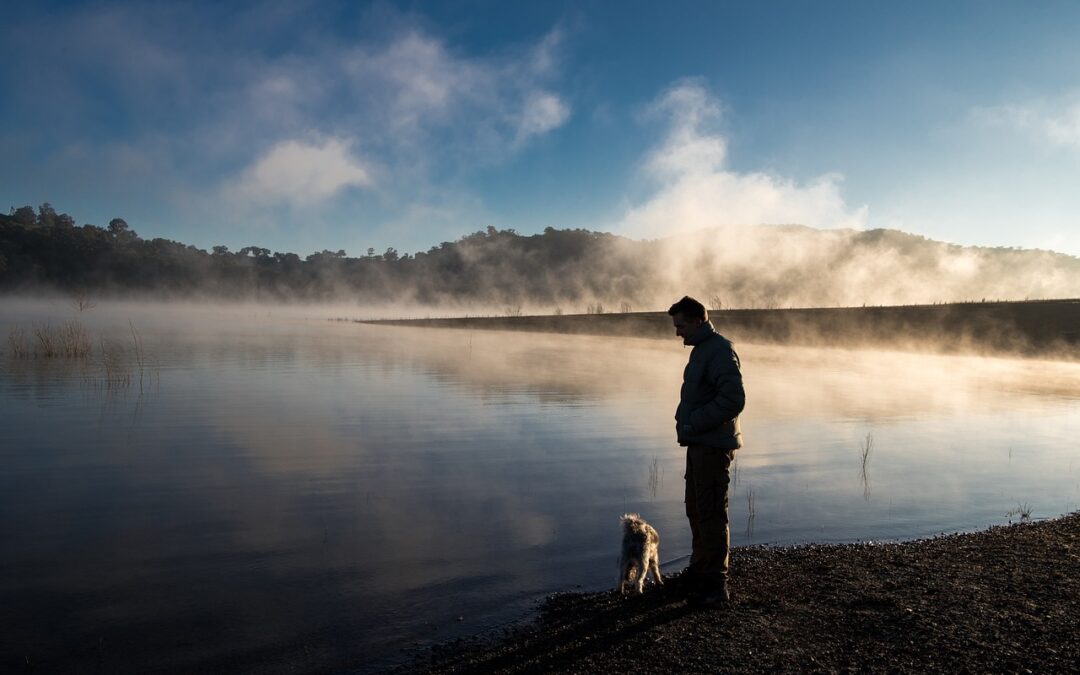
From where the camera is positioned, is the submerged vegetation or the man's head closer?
the man's head

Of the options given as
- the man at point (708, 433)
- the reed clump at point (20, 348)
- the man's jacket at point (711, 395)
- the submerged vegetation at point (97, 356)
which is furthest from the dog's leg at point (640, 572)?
the reed clump at point (20, 348)

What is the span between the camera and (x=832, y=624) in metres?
5.36

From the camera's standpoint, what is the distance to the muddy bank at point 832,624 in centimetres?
479

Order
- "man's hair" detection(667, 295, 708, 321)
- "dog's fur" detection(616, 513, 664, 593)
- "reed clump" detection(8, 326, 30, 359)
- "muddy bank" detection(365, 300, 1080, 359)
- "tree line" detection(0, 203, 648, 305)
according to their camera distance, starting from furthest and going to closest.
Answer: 1. "tree line" detection(0, 203, 648, 305)
2. "muddy bank" detection(365, 300, 1080, 359)
3. "reed clump" detection(8, 326, 30, 359)
4. "dog's fur" detection(616, 513, 664, 593)
5. "man's hair" detection(667, 295, 708, 321)

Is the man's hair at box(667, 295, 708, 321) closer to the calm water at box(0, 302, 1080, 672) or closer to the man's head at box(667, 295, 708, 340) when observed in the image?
the man's head at box(667, 295, 708, 340)

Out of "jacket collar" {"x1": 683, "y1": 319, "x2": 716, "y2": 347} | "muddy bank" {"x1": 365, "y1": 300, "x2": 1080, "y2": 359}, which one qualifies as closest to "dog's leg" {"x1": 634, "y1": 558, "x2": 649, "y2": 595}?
"jacket collar" {"x1": 683, "y1": 319, "x2": 716, "y2": 347}

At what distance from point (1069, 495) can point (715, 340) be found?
7.93 meters

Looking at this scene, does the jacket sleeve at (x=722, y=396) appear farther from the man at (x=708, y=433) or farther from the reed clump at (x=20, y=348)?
the reed clump at (x=20, y=348)

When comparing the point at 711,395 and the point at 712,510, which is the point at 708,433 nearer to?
the point at 711,395

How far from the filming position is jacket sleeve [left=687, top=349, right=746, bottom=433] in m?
5.75

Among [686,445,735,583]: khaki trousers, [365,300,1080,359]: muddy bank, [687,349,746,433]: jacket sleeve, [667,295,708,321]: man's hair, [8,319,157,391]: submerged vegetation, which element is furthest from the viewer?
[365,300,1080,359]: muddy bank

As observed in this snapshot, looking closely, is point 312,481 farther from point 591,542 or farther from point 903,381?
point 903,381

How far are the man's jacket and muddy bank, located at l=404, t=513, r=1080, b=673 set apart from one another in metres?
1.40

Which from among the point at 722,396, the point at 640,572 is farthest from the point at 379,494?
the point at 722,396
